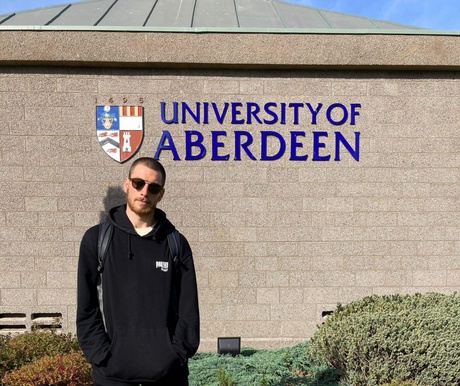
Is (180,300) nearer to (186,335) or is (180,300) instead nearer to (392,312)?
(186,335)

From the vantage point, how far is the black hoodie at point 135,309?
2230 mm

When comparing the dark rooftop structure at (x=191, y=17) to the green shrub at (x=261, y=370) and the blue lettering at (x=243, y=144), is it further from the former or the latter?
the green shrub at (x=261, y=370)

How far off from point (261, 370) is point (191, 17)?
493 cm

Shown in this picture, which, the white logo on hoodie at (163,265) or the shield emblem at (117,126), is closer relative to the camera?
the white logo on hoodie at (163,265)

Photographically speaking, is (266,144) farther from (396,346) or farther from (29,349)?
(29,349)

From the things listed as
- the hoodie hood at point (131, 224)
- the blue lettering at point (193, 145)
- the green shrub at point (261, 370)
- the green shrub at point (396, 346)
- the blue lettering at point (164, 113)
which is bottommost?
the green shrub at point (261, 370)

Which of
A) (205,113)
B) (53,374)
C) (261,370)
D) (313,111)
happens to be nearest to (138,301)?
(53,374)

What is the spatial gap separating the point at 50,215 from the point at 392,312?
4.26 metres

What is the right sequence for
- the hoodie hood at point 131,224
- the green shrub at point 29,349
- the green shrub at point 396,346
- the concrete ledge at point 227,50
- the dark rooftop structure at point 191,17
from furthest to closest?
the dark rooftop structure at point 191,17
the concrete ledge at point 227,50
the green shrub at point 29,349
the green shrub at point 396,346
the hoodie hood at point 131,224

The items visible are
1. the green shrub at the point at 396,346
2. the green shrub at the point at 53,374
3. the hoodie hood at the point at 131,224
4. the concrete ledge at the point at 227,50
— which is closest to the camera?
the hoodie hood at the point at 131,224

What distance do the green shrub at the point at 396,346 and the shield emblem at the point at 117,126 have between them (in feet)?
11.0

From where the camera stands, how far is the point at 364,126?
19.3 ft

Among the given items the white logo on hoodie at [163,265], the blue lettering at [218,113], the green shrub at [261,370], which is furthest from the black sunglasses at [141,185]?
the blue lettering at [218,113]

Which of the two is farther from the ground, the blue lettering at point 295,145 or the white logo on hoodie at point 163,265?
the blue lettering at point 295,145
